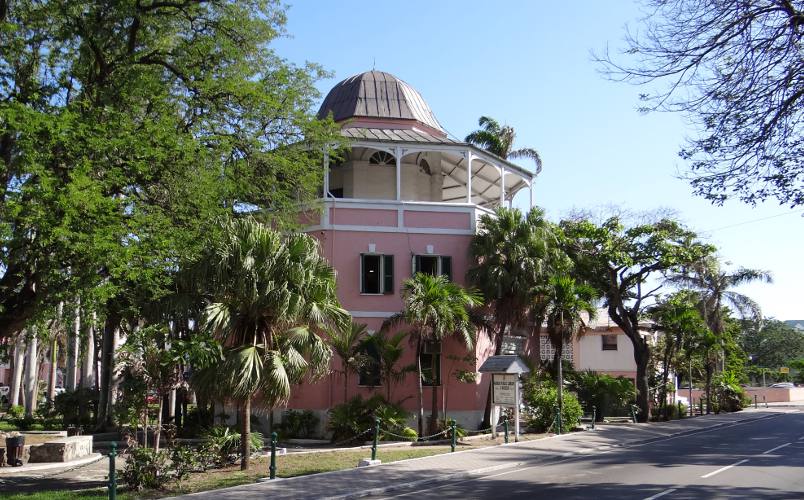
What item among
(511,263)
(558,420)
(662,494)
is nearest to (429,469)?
(662,494)

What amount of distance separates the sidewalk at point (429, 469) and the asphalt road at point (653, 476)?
51cm

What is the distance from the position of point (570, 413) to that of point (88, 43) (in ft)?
65.6

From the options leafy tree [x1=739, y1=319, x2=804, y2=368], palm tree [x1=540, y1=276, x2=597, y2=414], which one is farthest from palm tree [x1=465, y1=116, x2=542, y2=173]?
leafy tree [x1=739, y1=319, x2=804, y2=368]

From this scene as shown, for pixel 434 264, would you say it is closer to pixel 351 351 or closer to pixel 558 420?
pixel 351 351

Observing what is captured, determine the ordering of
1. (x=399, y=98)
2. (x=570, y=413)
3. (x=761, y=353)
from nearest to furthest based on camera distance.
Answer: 1. (x=570, y=413)
2. (x=399, y=98)
3. (x=761, y=353)

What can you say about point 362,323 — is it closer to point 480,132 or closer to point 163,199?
point 163,199

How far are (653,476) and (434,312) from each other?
9.33 m

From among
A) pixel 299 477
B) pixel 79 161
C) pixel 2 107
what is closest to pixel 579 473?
pixel 299 477

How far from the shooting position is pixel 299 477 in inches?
632

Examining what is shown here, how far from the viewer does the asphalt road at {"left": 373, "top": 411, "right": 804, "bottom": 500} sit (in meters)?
13.5

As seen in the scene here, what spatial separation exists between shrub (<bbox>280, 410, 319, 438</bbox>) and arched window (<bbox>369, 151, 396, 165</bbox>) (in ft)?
36.6

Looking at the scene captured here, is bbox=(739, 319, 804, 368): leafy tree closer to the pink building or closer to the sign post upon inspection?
the pink building

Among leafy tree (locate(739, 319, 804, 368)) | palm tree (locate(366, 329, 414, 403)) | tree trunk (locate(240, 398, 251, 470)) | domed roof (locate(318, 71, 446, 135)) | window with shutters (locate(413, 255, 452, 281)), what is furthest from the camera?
leafy tree (locate(739, 319, 804, 368))

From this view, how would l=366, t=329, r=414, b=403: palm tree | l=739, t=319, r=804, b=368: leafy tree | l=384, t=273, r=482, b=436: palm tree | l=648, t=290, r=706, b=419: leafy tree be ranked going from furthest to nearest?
l=739, t=319, r=804, b=368: leafy tree < l=648, t=290, r=706, b=419: leafy tree < l=366, t=329, r=414, b=403: palm tree < l=384, t=273, r=482, b=436: palm tree
